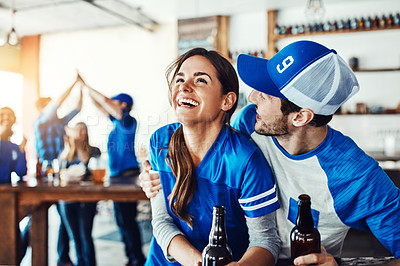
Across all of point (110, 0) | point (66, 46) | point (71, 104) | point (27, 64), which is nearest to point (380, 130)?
point (110, 0)

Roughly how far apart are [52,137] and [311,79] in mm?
2543

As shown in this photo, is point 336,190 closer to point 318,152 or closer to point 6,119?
point 318,152

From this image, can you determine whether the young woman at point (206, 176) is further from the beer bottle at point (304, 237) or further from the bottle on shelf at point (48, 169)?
the bottle on shelf at point (48, 169)

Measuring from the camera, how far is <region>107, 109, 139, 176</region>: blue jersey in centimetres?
305

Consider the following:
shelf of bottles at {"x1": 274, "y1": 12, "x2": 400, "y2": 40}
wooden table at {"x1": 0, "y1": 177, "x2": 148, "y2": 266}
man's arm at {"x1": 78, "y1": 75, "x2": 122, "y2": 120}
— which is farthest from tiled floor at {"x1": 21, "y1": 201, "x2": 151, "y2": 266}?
shelf of bottles at {"x1": 274, "y1": 12, "x2": 400, "y2": 40}

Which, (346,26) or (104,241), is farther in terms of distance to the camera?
(346,26)

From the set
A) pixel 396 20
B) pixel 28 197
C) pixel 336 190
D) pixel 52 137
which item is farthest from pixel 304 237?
pixel 396 20

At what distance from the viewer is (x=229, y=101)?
1.21 m

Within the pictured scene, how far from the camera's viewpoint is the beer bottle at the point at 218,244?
→ 2.96 ft

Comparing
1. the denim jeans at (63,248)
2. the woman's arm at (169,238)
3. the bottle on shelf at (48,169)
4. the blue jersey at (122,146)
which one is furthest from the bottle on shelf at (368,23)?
the woman's arm at (169,238)

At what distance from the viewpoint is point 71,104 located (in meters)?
6.06

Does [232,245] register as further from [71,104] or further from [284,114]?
[71,104]

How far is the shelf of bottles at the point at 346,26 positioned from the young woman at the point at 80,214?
3.07 metres

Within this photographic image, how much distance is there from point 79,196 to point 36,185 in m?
0.31
